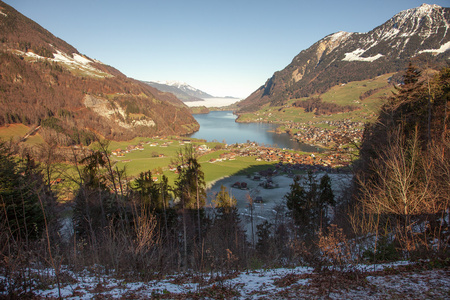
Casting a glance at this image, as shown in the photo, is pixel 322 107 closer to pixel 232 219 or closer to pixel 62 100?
pixel 62 100

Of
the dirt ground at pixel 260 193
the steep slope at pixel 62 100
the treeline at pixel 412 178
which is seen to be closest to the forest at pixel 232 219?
the treeline at pixel 412 178

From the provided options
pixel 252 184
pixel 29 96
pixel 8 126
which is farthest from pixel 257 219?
pixel 29 96

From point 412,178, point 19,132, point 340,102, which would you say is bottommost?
point 412,178

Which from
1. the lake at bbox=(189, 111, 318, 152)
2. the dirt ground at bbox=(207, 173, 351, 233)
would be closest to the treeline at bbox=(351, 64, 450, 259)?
the dirt ground at bbox=(207, 173, 351, 233)

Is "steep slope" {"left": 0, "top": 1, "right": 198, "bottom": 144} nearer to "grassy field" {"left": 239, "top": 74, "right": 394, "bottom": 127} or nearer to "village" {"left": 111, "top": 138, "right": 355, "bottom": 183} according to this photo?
"village" {"left": 111, "top": 138, "right": 355, "bottom": 183}

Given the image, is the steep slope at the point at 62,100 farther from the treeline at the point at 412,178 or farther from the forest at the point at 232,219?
the treeline at the point at 412,178

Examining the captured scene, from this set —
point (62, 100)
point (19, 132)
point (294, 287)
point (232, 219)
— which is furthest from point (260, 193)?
point (62, 100)
